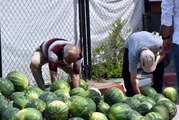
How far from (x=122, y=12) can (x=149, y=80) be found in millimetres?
3400

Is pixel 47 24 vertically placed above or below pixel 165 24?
below

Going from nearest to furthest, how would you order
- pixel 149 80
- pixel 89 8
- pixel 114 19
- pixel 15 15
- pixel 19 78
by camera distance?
pixel 19 78, pixel 149 80, pixel 15 15, pixel 89 8, pixel 114 19

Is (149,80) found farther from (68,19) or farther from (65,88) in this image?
(65,88)

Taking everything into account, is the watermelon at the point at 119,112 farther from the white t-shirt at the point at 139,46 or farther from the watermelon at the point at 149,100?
the white t-shirt at the point at 139,46

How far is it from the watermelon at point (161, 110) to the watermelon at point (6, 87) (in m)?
1.30

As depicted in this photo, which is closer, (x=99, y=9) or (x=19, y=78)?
(x=19, y=78)

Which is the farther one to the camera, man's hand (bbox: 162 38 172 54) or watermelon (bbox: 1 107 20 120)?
man's hand (bbox: 162 38 172 54)

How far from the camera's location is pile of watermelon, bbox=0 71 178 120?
11.7ft

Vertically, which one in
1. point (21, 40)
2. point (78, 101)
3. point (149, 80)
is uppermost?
point (78, 101)

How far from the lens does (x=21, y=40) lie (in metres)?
8.29

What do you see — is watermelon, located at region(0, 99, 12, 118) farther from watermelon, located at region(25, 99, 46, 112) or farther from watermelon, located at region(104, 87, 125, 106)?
watermelon, located at region(104, 87, 125, 106)

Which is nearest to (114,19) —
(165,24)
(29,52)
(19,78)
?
(29,52)

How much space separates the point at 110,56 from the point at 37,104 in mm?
6299

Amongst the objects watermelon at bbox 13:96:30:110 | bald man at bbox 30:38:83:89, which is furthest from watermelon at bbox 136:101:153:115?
bald man at bbox 30:38:83:89
